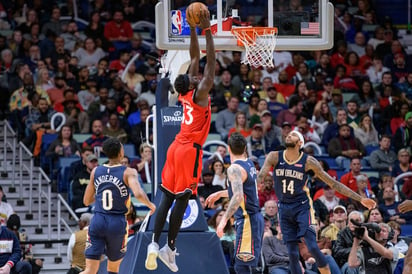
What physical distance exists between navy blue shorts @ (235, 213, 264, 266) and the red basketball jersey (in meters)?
1.66

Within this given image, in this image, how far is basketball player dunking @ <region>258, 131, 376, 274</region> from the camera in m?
14.2

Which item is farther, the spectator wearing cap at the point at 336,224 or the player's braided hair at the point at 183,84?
the spectator wearing cap at the point at 336,224

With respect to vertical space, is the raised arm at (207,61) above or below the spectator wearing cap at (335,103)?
above

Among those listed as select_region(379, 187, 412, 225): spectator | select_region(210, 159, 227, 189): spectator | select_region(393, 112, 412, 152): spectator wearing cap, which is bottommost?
select_region(379, 187, 412, 225): spectator

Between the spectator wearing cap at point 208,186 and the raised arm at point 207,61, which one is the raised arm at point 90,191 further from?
the spectator wearing cap at point 208,186

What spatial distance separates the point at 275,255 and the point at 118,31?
8890 millimetres

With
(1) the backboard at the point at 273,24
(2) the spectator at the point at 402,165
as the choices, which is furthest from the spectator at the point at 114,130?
(1) the backboard at the point at 273,24

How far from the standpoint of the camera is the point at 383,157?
66.6 ft

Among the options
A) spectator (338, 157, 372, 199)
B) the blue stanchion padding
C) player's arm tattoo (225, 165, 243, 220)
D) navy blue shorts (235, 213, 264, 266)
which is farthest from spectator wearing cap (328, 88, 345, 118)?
player's arm tattoo (225, 165, 243, 220)

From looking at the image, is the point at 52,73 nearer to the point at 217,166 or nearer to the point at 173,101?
the point at 217,166

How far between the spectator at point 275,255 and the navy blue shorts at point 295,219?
1.87 metres

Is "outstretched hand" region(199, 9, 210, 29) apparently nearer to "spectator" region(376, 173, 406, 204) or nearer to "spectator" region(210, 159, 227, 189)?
"spectator" region(210, 159, 227, 189)

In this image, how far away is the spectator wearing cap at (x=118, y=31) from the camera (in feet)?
77.6

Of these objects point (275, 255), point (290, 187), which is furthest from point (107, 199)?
point (275, 255)
